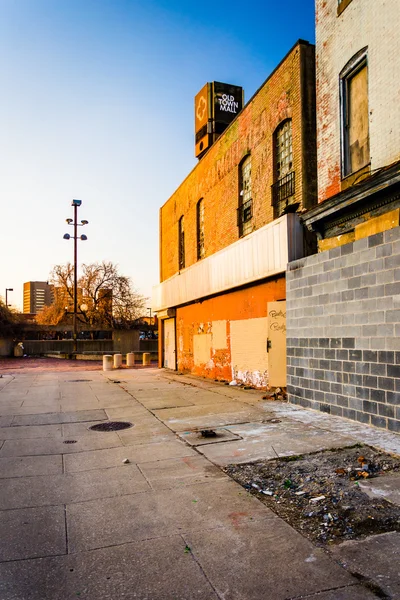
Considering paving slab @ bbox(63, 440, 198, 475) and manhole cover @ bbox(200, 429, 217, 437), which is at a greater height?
manhole cover @ bbox(200, 429, 217, 437)

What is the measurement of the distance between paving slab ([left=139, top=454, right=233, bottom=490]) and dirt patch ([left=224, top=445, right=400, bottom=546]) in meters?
0.25

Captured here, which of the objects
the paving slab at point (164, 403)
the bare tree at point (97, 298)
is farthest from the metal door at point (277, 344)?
the bare tree at point (97, 298)

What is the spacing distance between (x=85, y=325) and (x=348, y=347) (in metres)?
40.0

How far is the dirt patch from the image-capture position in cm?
372

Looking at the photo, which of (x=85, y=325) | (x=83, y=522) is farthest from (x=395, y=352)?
(x=85, y=325)

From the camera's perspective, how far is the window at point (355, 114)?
898 cm

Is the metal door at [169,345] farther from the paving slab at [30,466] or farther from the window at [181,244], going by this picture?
the paving slab at [30,466]

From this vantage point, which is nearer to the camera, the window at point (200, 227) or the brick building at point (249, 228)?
the brick building at point (249, 228)

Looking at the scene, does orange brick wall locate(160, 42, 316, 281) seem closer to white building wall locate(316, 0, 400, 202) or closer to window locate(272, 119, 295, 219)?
window locate(272, 119, 295, 219)

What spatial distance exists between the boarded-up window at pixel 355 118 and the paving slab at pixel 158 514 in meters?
7.10

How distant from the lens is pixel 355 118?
9.34 meters

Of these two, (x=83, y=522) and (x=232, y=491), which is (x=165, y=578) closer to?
(x=83, y=522)

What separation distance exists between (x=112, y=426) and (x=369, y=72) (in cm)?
822

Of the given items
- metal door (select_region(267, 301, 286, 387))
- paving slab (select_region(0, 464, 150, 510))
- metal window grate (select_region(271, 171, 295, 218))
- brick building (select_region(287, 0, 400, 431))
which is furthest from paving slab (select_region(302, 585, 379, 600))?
metal window grate (select_region(271, 171, 295, 218))
